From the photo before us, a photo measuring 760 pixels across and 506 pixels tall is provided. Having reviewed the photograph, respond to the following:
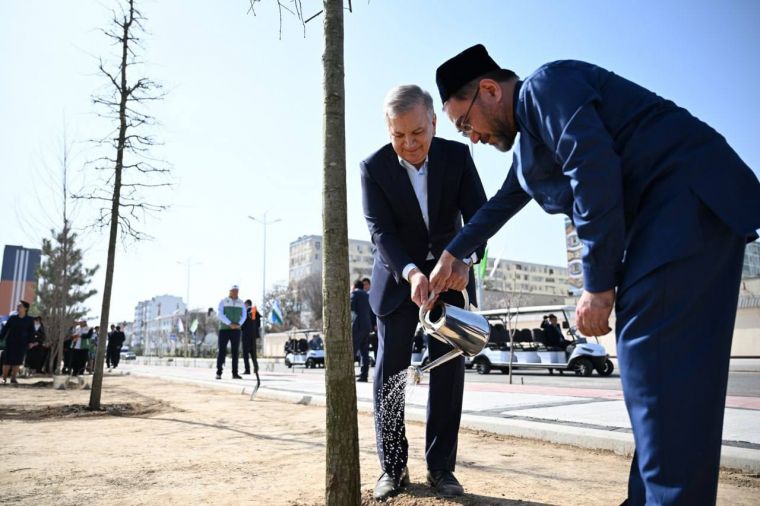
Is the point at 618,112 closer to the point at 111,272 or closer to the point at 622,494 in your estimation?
the point at 622,494

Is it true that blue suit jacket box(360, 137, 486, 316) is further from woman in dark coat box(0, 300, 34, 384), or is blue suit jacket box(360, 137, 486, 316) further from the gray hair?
woman in dark coat box(0, 300, 34, 384)

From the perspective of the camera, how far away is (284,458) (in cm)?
374

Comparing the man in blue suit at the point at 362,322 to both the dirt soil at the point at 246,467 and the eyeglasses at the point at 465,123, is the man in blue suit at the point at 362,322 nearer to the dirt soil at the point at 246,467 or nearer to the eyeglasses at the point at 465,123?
the dirt soil at the point at 246,467

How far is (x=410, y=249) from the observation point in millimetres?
2977

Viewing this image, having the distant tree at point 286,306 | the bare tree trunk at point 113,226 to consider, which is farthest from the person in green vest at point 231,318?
the distant tree at point 286,306

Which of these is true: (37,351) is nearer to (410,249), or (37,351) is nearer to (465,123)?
(410,249)

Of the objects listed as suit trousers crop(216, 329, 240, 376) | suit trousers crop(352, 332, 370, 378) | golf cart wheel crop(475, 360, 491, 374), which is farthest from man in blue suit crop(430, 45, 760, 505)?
golf cart wheel crop(475, 360, 491, 374)

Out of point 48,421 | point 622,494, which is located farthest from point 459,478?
point 48,421

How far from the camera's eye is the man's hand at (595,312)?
5.09 feet

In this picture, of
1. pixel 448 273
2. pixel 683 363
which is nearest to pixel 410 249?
pixel 448 273

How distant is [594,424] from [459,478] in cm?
185

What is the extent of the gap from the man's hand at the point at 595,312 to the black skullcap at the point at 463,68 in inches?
36.0

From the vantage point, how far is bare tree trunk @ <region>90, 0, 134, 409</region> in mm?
7039

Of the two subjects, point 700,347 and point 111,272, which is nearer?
point 700,347
